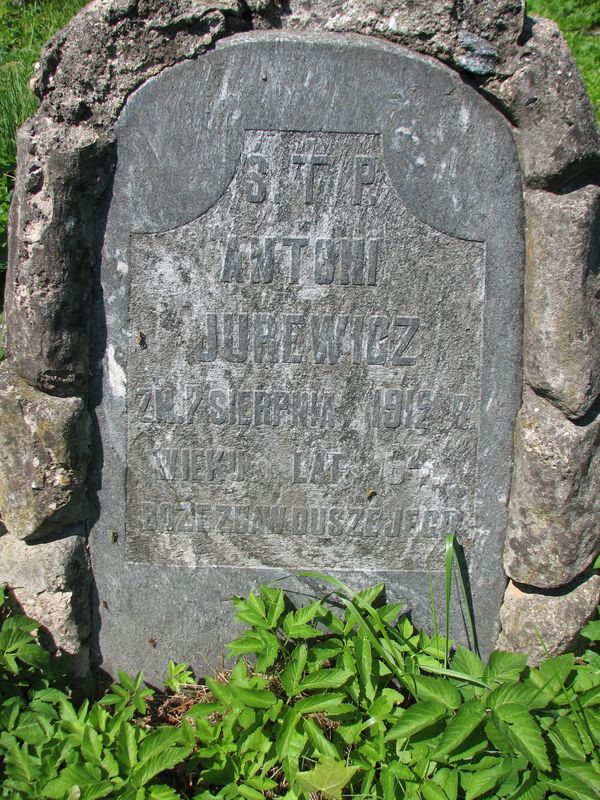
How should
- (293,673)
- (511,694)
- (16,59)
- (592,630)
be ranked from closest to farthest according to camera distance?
1. (511,694)
2. (293,673)
3. (592,630)
4. (16,59)

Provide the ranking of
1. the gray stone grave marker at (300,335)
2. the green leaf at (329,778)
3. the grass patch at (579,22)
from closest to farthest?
1. the green leaf at (329,778)
2. the gray stone grave marker at (300,335)
3. the grass patch at (579,22)

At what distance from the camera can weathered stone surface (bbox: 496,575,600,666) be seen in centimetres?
183

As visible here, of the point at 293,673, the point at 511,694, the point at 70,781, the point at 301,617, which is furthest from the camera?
the point at 301,617

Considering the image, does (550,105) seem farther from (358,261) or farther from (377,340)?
(377,340)

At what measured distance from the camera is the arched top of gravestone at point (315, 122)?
5.14ft

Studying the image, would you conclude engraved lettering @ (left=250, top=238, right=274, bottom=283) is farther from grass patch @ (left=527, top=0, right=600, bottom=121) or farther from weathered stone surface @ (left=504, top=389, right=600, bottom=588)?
grass patch @ (left=527, top=0, right=600, bottom=121)

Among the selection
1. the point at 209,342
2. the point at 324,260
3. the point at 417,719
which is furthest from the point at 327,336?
the point at 417,719

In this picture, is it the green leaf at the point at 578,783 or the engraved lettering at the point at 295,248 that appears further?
the engraved lettering at the point at 295,248

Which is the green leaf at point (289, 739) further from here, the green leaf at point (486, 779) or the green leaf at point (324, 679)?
the green leaf at point (486, 779)

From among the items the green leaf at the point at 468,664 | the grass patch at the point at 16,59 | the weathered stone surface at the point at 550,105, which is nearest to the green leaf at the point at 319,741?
the green leaf at the point at 468,664

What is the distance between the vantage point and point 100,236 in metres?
1.67

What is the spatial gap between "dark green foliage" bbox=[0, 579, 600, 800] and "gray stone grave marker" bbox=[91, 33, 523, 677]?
200 millimetres

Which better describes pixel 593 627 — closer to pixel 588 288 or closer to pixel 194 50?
pixel 588 288

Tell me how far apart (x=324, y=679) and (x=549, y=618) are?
2.14ft
